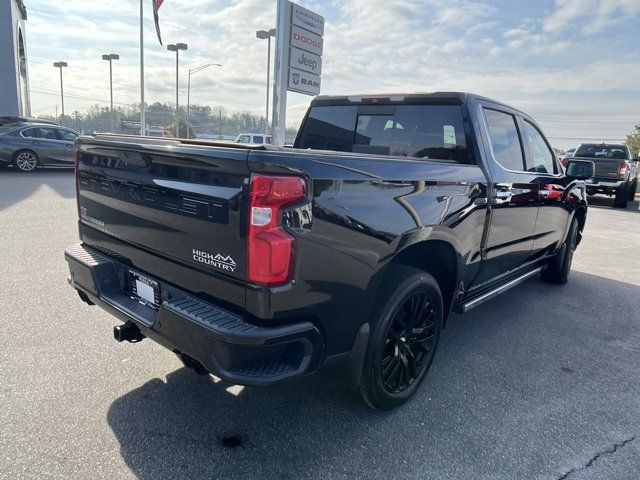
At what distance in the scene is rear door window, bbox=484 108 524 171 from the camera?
367 centimetres

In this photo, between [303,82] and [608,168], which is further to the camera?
[608,168]

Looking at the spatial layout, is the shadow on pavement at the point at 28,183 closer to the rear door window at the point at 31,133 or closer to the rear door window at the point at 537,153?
the rear door window at the point at 31,133

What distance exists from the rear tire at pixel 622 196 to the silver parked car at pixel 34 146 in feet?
55.1

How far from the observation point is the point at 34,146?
46.9 ft

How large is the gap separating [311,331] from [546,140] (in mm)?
3980

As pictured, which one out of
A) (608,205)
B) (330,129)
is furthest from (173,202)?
(608,205)

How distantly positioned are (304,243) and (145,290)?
111 cm

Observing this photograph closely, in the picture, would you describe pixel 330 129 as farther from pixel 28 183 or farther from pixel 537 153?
pixel 28 183

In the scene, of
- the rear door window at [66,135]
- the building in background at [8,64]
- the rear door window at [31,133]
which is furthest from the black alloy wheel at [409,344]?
the building in background at [8,64]

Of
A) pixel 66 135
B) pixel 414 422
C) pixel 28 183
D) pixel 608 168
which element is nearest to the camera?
pixel 414 422

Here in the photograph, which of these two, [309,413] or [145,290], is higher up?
[145,290]

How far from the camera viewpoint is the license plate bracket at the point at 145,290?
98.3 inches

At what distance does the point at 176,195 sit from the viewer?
2242mm

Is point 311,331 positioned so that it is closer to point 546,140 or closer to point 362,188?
point 362,188
